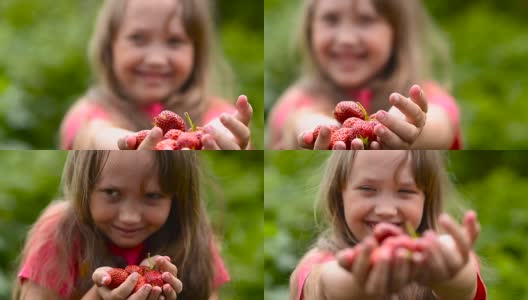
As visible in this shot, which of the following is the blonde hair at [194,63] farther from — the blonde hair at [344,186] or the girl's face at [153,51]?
the blonde hair at [344,186]

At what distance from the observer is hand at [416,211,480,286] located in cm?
114

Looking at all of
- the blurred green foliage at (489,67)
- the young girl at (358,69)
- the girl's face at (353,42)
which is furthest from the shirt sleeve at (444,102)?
the blurred green foliage at (489,67)

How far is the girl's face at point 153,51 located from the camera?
5.39 feet

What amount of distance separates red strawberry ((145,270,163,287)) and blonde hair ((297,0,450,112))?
0.39m

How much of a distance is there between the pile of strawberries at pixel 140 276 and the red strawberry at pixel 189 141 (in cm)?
20

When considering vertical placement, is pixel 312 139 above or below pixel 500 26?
below

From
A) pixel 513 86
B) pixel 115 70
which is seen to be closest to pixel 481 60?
pixel 513 86

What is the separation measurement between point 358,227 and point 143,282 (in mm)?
310

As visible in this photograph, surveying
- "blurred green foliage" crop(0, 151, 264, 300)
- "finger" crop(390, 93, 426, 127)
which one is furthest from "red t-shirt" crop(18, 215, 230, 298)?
"finger" crop(390, 93, 426, 127)

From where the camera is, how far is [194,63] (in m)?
1.76

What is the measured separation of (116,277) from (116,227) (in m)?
0.09

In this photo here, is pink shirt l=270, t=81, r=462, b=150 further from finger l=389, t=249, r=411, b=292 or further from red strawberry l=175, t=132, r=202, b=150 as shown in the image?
finger l=389, t=249, r=411, b=292

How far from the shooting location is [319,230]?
1504 millimetres

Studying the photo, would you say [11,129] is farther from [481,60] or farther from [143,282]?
[481,60]
